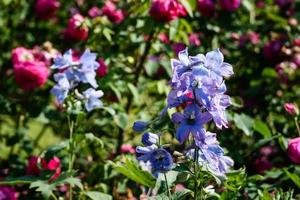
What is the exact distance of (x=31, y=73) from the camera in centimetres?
274

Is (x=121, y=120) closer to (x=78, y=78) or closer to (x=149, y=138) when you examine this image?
(x=78, y=78)

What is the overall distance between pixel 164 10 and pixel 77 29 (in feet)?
1.46

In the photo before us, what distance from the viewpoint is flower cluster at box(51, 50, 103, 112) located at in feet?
7.34

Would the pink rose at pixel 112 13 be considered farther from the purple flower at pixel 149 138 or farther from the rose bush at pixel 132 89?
the purple flower at pixel 149 138

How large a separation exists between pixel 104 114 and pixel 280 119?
90 centimetres

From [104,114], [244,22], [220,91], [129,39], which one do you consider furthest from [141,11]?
[220,91]

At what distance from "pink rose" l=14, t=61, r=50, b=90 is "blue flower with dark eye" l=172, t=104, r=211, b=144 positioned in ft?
4.04

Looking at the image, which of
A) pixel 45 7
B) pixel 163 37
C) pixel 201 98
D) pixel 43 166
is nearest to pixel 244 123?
pixel 163 37

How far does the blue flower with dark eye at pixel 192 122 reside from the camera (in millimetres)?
1654

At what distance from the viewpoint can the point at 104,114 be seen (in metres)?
3.03

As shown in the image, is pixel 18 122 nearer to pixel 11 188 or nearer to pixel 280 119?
pixel 11 188

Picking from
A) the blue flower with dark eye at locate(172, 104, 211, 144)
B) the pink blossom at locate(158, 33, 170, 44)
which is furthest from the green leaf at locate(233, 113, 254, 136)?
the blue flower with dark eye at locate(172, 104, 211, 144)

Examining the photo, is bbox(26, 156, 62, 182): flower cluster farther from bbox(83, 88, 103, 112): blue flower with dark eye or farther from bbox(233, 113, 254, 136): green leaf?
bbox(233, 113, 254, 136): green leaf

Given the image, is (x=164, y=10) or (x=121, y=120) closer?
(x=164, y=10)
